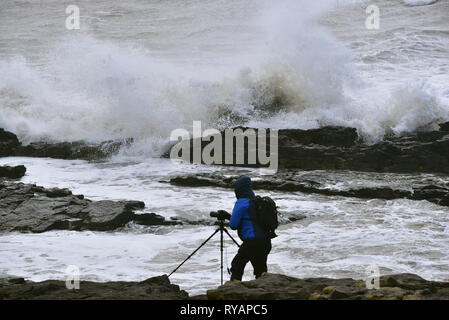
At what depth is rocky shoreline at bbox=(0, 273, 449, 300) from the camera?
12.1 feet

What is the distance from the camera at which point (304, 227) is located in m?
7.51

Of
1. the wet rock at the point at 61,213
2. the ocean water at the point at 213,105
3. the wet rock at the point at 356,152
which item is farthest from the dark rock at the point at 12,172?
the wet rock at the point at 356,152

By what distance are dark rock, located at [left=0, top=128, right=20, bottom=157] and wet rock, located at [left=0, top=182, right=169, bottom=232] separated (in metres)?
4.52

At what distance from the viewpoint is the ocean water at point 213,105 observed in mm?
6496

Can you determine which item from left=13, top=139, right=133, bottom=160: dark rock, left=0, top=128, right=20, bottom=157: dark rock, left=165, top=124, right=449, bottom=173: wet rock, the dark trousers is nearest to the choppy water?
left=165, top=124, right=449, bottom=173: wet rock

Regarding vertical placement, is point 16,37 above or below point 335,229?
above

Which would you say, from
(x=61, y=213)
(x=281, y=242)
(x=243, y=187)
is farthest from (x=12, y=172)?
(x=243, y=187)

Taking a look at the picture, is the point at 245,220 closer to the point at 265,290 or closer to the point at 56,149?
the point at 265,290

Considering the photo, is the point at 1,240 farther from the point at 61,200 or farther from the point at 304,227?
the point at 304,227

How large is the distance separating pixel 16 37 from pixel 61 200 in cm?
2192

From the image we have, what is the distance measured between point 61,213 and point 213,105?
7.27 m

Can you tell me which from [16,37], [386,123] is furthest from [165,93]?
[16,37]

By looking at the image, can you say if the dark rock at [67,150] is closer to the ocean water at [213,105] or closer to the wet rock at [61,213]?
the ocean water at [213,105]

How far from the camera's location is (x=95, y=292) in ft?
13.6
